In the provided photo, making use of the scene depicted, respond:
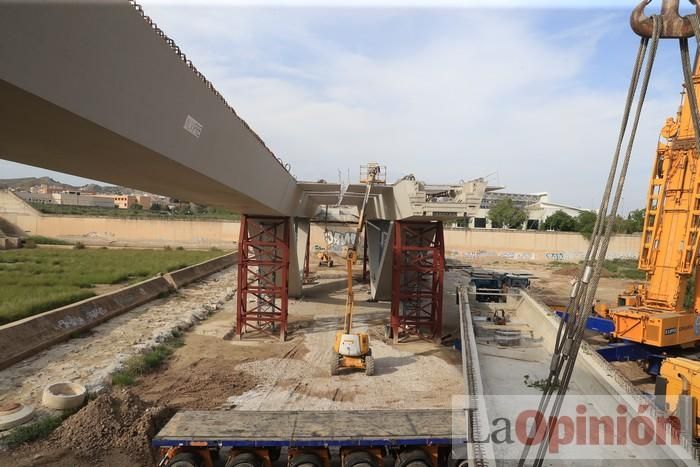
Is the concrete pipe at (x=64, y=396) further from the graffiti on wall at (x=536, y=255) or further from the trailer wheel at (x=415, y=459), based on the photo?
the graffiti on wall at (x=536, y=255)

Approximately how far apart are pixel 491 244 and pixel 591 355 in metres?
50.6

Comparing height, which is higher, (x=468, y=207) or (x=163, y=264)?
(x=468, y=207)

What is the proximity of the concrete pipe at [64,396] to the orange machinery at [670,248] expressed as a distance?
615 inches

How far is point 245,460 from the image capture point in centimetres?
845

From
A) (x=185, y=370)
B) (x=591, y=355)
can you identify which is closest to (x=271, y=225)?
(x=185, y=370)

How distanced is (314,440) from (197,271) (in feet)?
97.0

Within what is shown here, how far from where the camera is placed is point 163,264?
122 feet

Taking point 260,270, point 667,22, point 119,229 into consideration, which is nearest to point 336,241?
point 119,229

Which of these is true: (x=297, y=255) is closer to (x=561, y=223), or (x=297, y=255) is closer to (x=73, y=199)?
(x=561, y=223)

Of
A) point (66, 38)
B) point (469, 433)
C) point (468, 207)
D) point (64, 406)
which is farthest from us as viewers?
point (468, 207)

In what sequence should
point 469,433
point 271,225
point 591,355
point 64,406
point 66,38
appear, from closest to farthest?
1. point 66,38
2. point 469,433
3. point 591,355
4. point 64,406
5. point 271,225

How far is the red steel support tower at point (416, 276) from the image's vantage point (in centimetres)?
1892

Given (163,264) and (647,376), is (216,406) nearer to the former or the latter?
(647,376)

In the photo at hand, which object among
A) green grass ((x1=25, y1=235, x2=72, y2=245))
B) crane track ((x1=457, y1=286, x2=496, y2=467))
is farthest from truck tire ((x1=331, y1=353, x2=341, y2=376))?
green grass ((x1=25, y1=235, x2=72, y2=245))
